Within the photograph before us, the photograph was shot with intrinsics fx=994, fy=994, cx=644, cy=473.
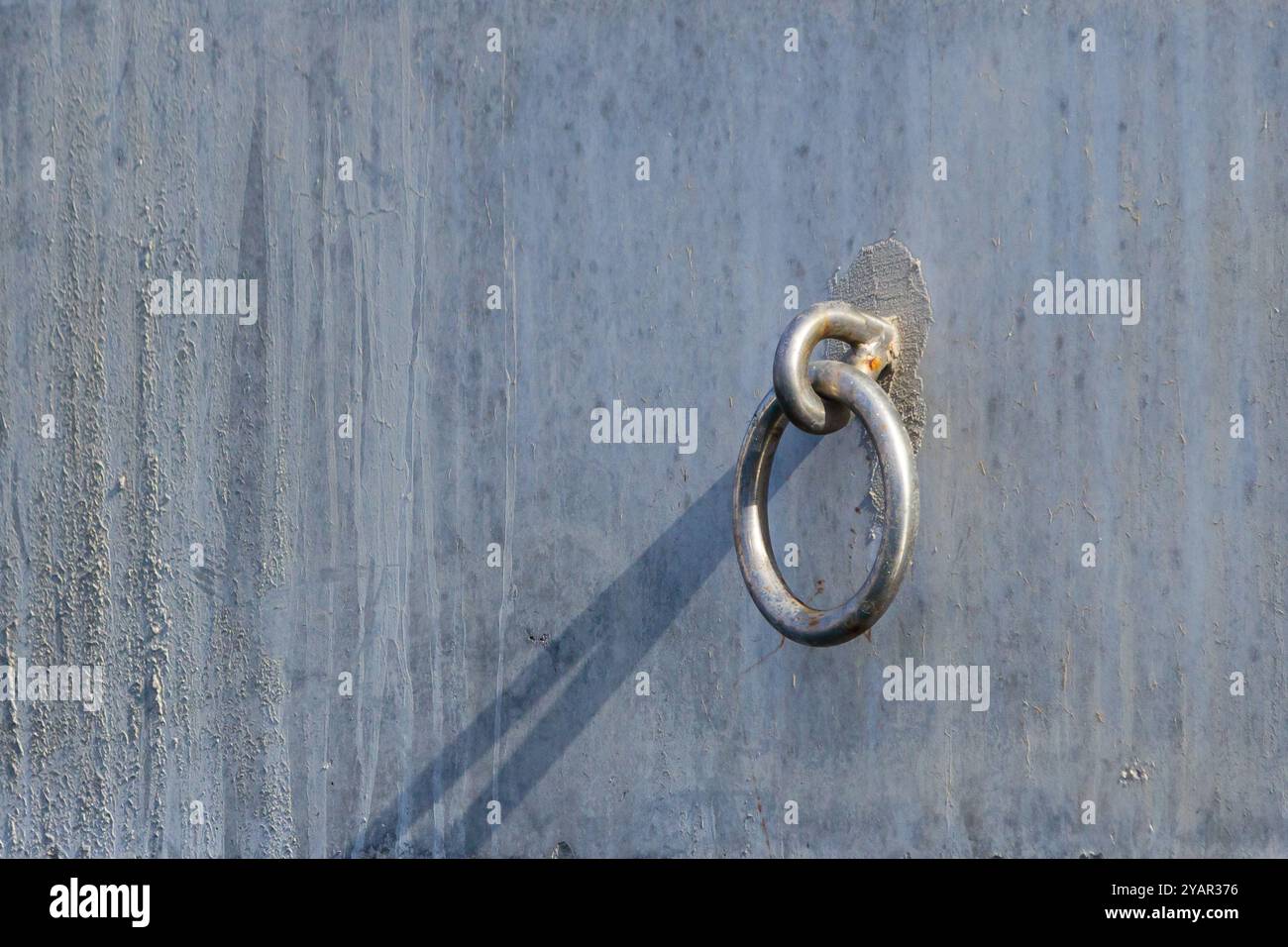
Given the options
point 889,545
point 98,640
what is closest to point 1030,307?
point 889,545

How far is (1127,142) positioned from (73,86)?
4.31 ft

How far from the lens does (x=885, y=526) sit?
3.44 feet

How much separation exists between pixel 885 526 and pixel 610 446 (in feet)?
1.21

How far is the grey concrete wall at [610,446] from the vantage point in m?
1.21

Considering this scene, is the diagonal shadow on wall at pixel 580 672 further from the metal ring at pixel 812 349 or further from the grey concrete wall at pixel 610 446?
the metal ring at pixel 812 349

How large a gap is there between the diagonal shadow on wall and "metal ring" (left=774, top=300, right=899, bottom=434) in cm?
12

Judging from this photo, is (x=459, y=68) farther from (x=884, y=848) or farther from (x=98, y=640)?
(x=884, y=848)

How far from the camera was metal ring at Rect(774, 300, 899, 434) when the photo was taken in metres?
1.05

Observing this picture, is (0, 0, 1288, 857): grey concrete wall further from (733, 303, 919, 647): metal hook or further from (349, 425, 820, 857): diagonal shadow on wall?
(733, 303, 919, 647): metal hook

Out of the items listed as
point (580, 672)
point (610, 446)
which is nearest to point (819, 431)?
point (610, 446)

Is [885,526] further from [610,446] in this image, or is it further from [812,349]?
[610,446]

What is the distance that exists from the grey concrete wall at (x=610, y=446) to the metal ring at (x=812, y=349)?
0.08 metres

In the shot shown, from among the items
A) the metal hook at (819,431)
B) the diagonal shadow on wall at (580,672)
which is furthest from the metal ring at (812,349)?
the diagonal shadow on wall at (580,672)

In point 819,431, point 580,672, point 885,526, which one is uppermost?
point 819,431
